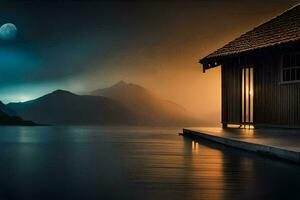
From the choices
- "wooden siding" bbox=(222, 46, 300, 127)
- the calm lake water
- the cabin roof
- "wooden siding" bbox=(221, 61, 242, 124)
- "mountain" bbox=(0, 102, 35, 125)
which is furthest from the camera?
"mountain" bbox=(0, 102, 35, 125)

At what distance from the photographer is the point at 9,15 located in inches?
1682

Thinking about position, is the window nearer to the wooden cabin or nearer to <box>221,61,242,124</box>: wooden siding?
the wooden cabin

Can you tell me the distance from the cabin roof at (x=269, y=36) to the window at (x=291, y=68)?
0.77 metres

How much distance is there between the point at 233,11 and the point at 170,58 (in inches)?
356

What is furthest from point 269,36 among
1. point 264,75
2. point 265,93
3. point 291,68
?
point 265,93

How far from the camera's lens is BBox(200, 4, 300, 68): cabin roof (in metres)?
17.5

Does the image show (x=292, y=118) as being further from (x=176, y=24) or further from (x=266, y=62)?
(x=176, y=24)

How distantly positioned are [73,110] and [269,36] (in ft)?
198

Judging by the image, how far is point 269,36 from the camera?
1888 centimetres

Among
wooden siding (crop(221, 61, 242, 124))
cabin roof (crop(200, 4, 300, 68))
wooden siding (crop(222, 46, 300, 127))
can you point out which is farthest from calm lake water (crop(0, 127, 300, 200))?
wooden siding (crop(221, 61, 242, 124))

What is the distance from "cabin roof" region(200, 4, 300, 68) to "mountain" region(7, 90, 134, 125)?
48.5m

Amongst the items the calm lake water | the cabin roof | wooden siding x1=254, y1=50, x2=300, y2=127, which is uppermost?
the cabin roof

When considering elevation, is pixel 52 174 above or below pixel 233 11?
below

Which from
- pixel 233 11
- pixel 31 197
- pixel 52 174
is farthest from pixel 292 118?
pixel 233 11
